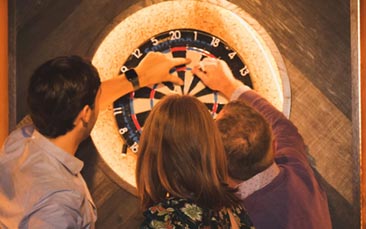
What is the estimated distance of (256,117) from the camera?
2.86 metres

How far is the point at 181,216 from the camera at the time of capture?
2.06 metres

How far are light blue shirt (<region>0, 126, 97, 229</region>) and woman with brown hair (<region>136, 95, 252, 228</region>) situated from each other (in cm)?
26

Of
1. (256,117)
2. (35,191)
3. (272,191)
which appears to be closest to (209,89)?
(256,117)

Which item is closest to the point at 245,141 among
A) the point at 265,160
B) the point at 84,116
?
the point at 265,160

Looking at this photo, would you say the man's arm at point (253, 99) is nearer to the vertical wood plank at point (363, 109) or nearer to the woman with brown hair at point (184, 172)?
the vertical wood plank at point (363, 109)

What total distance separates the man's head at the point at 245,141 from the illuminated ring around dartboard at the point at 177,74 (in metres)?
0.36

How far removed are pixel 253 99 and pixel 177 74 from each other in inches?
15.4

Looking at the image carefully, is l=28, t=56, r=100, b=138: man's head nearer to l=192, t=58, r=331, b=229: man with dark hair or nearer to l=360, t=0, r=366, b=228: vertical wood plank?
l=192, t=58, r=331, b=229: man with dark hair

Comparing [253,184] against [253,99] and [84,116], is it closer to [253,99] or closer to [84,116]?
[253,99]

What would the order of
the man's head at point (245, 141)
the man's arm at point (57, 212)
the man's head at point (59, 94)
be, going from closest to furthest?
the man's arm at point (57, 212) < the man's head at point (59, 94) < the man's head at point (245, 141)

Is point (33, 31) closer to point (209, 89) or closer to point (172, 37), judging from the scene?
point (172, 37)

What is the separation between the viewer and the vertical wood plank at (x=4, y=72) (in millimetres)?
3199

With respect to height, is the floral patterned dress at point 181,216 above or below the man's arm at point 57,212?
above

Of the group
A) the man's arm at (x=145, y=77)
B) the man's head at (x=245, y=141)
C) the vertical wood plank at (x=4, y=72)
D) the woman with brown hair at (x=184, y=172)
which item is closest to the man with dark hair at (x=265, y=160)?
the man's head at (x=245, y=141)
